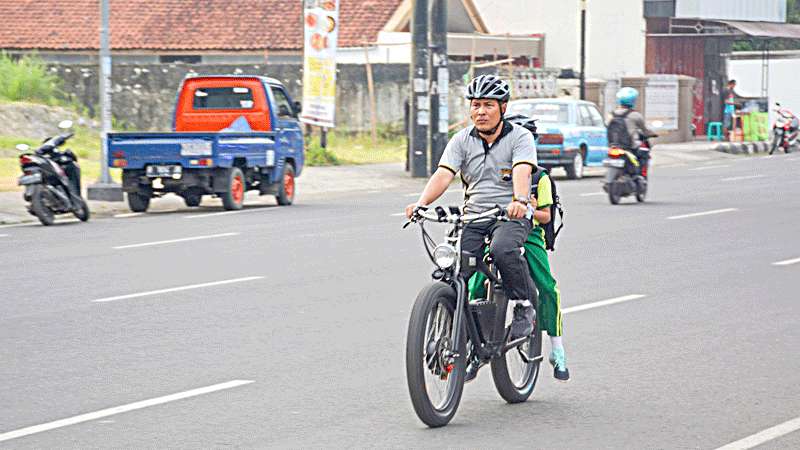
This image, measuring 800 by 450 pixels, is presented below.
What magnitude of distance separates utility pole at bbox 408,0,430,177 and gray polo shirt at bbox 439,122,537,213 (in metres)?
22.8

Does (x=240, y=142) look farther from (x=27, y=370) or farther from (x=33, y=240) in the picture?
(x=27, y=370)

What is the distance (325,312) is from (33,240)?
7.08m

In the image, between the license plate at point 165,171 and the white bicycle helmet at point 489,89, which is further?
the license plate at point 165,171

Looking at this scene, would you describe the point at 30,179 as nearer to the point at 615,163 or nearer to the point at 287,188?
the point at 287,188

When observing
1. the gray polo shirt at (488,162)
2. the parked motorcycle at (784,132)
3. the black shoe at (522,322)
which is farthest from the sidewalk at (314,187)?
the parked motorcycle at (784,132)

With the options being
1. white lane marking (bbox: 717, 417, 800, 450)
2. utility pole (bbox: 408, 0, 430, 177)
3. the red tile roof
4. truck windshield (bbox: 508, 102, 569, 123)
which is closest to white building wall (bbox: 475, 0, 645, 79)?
the red tile roof

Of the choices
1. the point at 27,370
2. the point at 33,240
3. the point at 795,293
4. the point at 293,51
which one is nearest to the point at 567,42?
the point at 293,51

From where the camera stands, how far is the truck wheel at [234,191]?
22016 millimetres

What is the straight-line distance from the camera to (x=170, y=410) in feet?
26.2

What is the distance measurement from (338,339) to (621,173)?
12999mm

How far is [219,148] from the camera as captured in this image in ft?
70.3

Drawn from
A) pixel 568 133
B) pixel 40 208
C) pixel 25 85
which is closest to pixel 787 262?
pixel 40 208

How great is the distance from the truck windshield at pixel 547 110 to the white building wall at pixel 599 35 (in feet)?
54.6

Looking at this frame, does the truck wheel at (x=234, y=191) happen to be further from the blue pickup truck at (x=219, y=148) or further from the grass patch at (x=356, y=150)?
the grass patch at (x=356, y=150)
